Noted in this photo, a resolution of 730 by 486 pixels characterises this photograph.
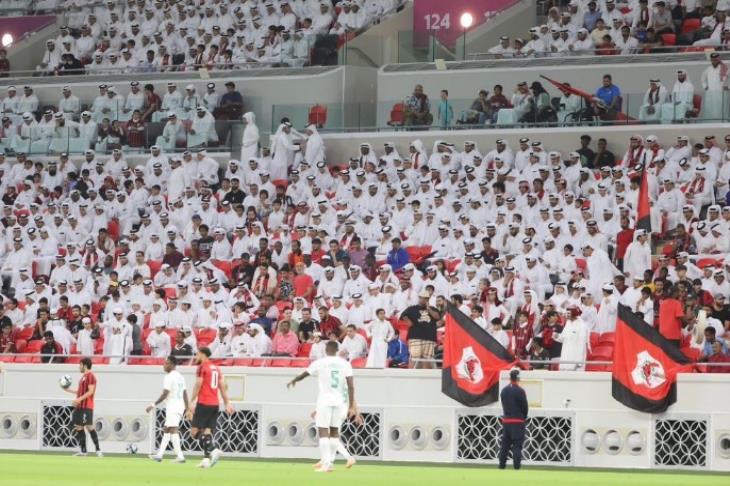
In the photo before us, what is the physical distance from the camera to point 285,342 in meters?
30.2

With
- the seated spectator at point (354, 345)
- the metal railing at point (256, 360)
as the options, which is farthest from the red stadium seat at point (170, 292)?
the seated spectator at point (354, 345)

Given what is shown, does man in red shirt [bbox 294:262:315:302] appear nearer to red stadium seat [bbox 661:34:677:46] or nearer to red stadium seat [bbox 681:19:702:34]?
red stadium seat [bbox 661:34:677:46]

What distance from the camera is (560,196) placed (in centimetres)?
3422

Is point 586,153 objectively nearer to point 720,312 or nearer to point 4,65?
point 720,312

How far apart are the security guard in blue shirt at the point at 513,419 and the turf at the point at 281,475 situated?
29cm

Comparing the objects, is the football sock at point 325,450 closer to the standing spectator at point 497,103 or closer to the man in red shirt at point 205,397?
the man in red shirt at point 205,397

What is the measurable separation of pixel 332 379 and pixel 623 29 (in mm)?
18993

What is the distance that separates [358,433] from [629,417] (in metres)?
4.65

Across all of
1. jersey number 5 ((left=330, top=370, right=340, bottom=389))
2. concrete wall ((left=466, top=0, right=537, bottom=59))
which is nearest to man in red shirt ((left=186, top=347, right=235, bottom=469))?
jersey number 5 ((left=330, top=370, right=340, bottom=389))

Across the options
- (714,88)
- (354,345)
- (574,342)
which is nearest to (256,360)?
(354,345)

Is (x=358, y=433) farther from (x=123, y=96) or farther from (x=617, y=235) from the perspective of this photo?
(x=123, y=96)

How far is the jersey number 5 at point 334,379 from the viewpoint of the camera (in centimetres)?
2272

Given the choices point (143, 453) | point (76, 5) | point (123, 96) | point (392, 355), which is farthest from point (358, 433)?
point (76, 5)

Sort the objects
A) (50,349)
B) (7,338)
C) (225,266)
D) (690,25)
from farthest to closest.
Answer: (690,25) < (225,266) < (7,338) < (50,349)
